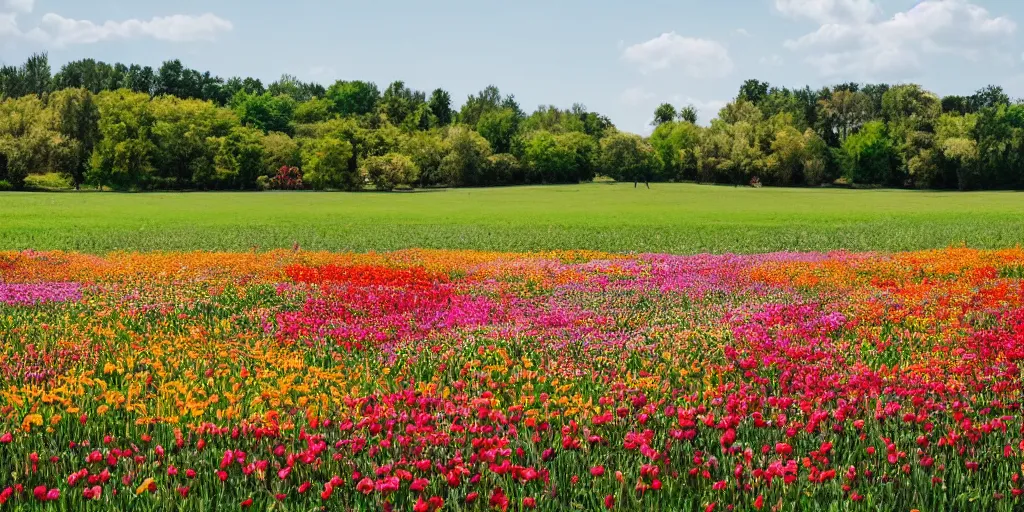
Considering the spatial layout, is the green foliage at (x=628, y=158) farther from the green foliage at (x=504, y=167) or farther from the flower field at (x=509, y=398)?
the flower field at (x=509, y=398)

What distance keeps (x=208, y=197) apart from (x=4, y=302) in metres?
80.1

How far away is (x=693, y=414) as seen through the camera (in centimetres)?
811

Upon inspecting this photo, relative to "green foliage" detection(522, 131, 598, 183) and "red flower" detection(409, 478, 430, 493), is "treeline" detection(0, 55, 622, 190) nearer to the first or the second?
"green foliage" detection(522, 131, 598, 183)

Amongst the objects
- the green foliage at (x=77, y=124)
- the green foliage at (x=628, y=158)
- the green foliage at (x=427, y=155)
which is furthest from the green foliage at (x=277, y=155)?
the green foliage at (x=628, y=158)

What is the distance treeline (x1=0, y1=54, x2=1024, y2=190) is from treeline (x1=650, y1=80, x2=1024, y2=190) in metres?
0.27

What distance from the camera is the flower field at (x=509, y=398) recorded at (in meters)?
6.62

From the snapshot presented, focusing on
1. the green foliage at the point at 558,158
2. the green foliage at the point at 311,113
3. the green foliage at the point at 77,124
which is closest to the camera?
the green foliage at the point at 77,124

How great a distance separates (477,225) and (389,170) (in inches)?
2598

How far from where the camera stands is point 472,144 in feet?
422

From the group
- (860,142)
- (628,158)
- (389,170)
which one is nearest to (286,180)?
(389,170)

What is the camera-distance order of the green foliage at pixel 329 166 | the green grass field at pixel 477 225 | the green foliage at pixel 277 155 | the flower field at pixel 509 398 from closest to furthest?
the flower field at pixel 509 398
the green grass field at pixel 477 225
the green foliage at pixel 329 166
the green foliage at pixel 277 155

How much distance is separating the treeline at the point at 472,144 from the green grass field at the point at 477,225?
2099 centimetres

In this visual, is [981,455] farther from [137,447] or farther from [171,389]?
[171,389]

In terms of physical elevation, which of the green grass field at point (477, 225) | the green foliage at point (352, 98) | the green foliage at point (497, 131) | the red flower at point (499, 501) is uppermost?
the green foliage at point (352, 98)
